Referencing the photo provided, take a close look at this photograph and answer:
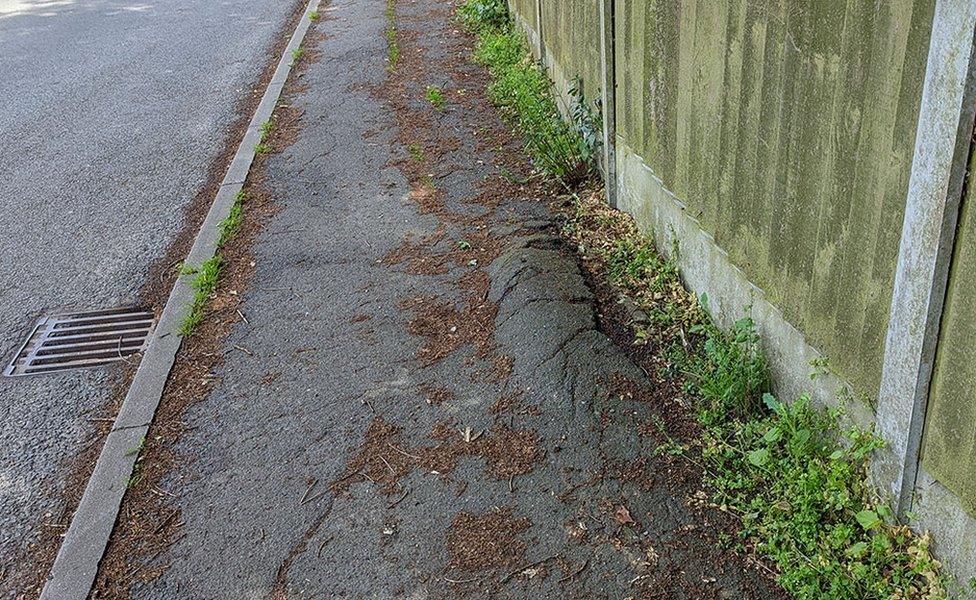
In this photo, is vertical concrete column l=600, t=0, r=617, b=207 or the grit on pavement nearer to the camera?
the grit on pavement

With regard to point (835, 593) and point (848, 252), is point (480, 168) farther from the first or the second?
point (835, 593)

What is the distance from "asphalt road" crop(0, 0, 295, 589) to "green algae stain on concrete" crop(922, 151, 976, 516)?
125 inches

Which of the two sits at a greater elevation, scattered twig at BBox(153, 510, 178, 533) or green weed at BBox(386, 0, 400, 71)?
green weed at BBox(386, 0, 400, 71)

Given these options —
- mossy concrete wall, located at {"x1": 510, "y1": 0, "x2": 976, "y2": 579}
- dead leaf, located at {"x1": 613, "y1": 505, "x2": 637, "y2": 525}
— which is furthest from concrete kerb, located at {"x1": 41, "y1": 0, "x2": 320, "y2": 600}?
mossy concrete wall, located at {"x1": 510, "y1": 0, "x2": 976, "y2": 579}

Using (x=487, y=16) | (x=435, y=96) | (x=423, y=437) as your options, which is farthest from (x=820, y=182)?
(x=487, y=16)

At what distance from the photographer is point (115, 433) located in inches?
154

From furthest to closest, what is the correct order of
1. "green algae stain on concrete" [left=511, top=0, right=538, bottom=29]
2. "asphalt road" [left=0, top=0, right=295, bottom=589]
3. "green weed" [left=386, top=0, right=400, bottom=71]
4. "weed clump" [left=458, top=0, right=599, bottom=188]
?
"green weed" [left=386, top=0, right=400, bottom=71] < "green algae stain on concrete" [left=511, top=0, right=538, bottom=29] < "weed clump" [left=458, top=0, right=599, bottom=188] < "asphalt road" [left=0, top=0, right=295, bottom=589]

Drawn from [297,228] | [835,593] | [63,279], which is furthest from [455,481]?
[63,279]

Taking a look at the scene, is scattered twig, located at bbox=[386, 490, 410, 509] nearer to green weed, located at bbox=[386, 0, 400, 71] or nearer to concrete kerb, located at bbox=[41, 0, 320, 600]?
concrete kerb, located at bbox=[41, 0, 320, 600]

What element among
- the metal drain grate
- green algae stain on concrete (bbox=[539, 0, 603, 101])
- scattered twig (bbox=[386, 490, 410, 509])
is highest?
green algae stain on concrete (bbox=[539, 0, 603, 101])

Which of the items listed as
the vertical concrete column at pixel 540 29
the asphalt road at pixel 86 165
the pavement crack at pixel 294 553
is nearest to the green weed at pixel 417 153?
the asphalt road at pixel 86 165

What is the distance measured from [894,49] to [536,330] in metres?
2.13

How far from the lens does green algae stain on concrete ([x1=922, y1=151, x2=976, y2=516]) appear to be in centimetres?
234

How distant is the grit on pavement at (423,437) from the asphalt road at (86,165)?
559 millimetres
